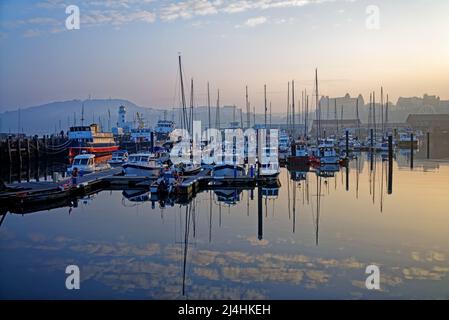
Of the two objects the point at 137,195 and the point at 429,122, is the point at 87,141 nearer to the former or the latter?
the point at 137,195

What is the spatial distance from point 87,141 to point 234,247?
1858 inches

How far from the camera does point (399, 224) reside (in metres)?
18.2

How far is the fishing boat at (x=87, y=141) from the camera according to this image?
56.7 m

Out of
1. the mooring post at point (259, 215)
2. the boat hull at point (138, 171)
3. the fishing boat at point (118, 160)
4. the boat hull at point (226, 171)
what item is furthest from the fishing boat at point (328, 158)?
the boat hull at point (138, 171)

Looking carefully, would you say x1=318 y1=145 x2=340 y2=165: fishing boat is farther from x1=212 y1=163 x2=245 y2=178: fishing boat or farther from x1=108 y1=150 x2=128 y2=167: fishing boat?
x1=108 y1=150 x2=128 y2=167: fishing boat

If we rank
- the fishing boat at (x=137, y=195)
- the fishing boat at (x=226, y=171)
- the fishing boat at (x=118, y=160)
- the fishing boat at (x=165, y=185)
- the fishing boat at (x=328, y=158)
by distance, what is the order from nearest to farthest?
the fishing boat at (x=137, y=195) → the fishing boat at (x=165, y=185) → the fishing boat at (x=226, y=171) → the fishing boat at (x=118, y=160) → the fishing boat at (x=328, y=158)

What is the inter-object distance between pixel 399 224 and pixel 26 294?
13.0 meters

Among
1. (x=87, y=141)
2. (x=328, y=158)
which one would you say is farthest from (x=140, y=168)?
(x=87, y=141)

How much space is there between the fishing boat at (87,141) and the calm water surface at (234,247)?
33139 mm

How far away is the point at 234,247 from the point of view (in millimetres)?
14812

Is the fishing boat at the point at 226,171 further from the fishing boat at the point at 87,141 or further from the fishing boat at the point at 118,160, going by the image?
the fishing boat at the point at 87,141

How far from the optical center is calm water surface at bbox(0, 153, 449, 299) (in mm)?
11078

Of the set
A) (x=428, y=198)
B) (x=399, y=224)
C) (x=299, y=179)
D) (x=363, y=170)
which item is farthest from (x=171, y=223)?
(x=363, y=170)

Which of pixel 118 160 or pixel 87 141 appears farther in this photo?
pixel 87 141
